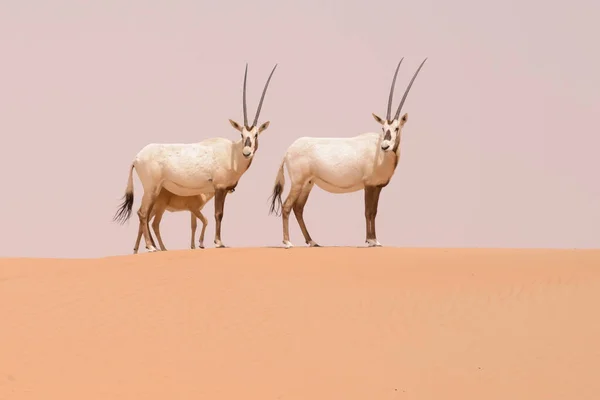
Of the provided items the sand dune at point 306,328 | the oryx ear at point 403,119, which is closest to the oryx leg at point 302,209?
the sand dune at point 306,328

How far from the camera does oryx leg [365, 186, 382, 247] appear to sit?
17.6 metres

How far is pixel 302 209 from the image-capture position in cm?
1819

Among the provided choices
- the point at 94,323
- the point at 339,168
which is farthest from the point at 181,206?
the point at 94,323

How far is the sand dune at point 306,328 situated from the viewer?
12344 millimetres

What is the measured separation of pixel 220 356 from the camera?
13.1 meters

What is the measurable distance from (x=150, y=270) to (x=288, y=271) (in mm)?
1980

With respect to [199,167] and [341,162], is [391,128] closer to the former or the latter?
[341,162]

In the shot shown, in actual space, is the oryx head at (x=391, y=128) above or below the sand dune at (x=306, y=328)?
above

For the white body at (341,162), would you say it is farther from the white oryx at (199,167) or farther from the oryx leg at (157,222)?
the oryx leg at (157,222)

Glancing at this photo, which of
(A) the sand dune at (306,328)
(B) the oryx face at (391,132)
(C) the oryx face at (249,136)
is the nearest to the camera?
(A) the sand dune at (306,328)

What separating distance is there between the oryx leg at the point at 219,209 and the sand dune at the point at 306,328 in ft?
4.16

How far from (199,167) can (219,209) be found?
831mm

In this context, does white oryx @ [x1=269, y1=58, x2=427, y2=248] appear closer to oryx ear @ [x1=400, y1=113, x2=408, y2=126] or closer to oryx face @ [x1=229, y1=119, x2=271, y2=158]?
oryx ear @ [x1=400, y1=113, x2=408, y2=126]

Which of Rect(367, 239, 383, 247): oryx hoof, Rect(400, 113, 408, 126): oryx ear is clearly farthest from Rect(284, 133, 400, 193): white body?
Rect(367, 239, 383, 247): oryx hoof
